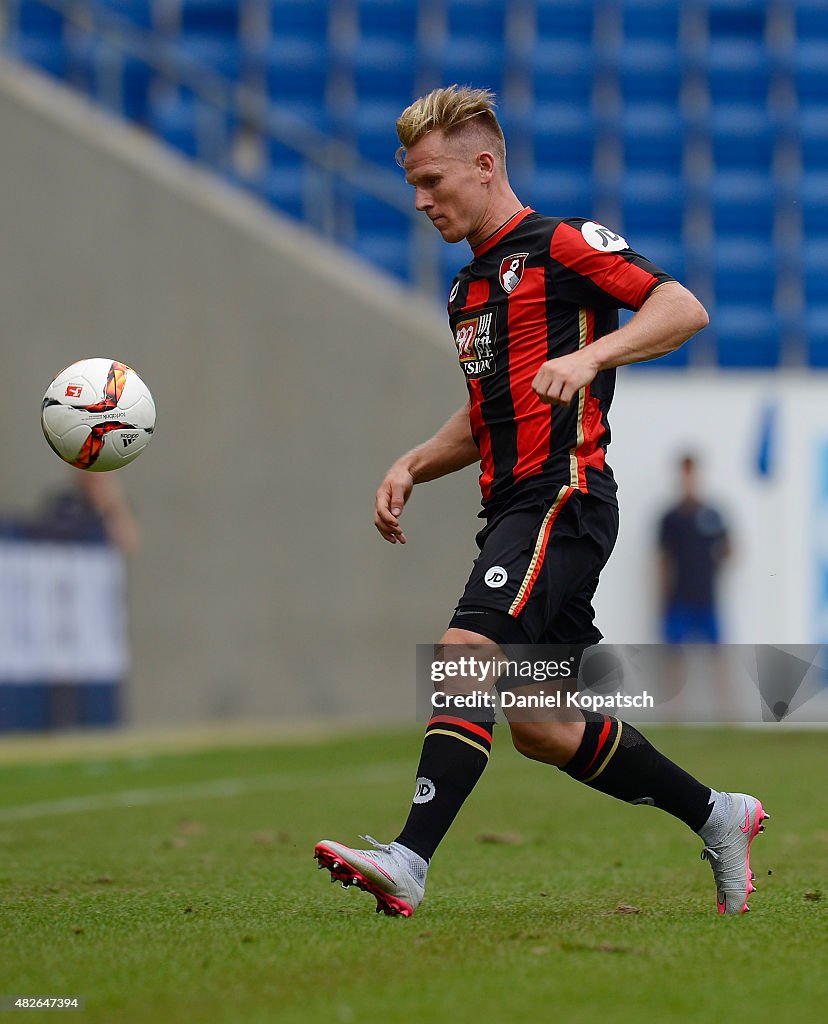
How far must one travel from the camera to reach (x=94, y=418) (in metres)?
5.00

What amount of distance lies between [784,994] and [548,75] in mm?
15917

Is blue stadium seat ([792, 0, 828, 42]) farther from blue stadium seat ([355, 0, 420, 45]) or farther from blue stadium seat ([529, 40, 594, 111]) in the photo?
blue stadium seat ([355, 0, 420, 45])

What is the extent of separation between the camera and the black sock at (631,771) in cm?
416

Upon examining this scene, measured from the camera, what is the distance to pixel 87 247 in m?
13.4

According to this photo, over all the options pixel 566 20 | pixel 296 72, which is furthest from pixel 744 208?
pixel 296 72

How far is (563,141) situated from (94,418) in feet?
44.3

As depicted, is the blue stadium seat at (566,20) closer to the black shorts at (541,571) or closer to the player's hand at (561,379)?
the black shorts at (541,571)

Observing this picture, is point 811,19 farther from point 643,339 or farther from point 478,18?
point 643,339

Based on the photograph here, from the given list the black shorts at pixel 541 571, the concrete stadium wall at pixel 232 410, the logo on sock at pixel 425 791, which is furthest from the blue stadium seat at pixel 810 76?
the logo on sock at pixel 425 791

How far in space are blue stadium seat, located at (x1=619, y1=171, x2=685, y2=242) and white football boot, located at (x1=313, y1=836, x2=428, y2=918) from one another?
14209mm

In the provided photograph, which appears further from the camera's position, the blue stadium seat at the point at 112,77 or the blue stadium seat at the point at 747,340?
the blue stadium seat at the point at 747,340

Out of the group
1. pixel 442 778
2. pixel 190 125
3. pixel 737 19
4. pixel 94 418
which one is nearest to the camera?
pixel 442 778

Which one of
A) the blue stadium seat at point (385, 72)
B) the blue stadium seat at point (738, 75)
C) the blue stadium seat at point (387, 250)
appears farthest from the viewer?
the blue stadium seat at point (738, 75)

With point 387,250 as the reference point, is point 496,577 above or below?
below
